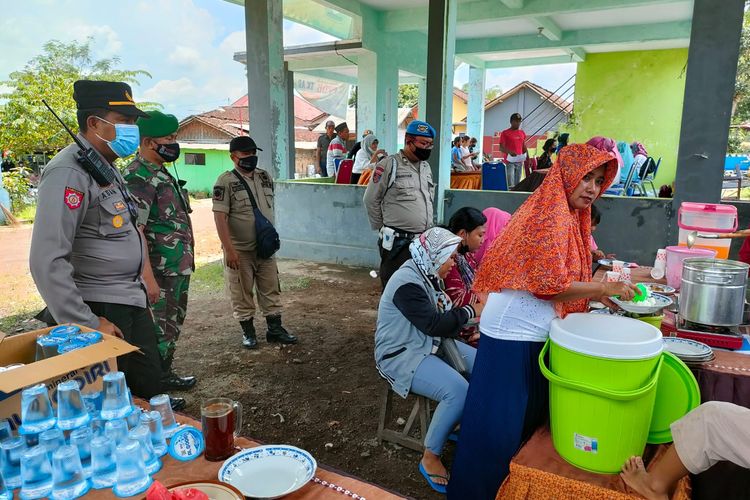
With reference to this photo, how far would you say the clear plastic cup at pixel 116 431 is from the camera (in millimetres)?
1261

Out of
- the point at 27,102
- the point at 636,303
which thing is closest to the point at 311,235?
the point at 636,303

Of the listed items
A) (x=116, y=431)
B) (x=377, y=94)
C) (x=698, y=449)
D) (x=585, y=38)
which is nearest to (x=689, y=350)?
(x=698, y=449)

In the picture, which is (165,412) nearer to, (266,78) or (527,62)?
(266,78)

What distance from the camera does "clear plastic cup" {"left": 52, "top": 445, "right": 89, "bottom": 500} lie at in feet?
3.92

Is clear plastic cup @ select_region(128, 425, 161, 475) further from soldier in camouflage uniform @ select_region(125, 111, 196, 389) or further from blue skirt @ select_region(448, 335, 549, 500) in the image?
soldier in camouflage uniform @ select_region(125, 111, 196, 389)

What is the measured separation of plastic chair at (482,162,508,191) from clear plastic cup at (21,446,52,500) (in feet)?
22.0

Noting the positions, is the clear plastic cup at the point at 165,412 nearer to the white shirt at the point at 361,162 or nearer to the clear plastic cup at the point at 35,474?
the clear plastic cup at the point at 35,474

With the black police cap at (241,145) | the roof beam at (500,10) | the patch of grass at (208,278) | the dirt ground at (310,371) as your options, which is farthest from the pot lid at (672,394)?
the roof beam at (500,10)

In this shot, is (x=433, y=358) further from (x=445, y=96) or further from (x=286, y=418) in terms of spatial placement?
(x=445, y=96)

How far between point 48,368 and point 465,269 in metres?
2.45

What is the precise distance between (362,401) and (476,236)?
4.59 ft

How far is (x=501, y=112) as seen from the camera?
113 feet

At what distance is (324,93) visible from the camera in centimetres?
1644

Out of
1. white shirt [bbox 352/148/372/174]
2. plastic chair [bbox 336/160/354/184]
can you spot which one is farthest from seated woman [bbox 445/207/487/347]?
plastic chair [bbox 336/160/354/184]
